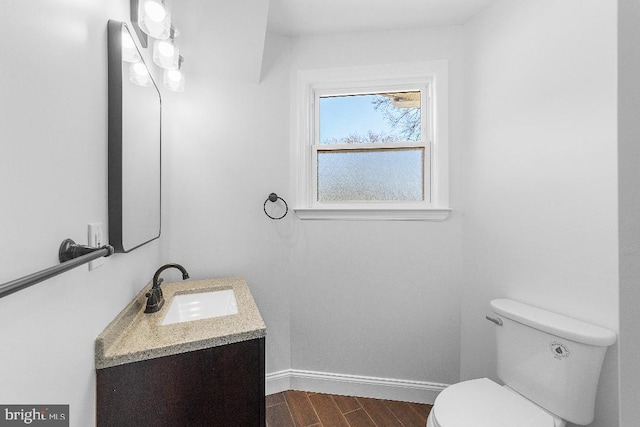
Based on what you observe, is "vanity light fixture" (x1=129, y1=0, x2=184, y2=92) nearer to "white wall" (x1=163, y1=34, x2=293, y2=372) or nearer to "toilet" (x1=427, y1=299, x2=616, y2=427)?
"white wall" (x1=163, y1=34, x2=293, y2=372)

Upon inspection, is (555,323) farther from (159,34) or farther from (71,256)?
(159,34)

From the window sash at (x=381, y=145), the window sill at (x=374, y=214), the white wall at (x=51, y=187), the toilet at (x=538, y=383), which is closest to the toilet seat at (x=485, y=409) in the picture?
the toilet at (x=538, y=383)

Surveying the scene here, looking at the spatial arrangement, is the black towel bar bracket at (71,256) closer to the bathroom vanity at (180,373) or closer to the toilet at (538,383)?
the bathroom vanity at (180,373)

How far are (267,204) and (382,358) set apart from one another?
130cm

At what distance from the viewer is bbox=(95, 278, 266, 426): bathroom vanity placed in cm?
86

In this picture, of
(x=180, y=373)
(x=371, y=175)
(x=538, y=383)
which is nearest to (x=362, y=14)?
(x=371, y=175)

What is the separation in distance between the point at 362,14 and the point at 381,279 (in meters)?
1.69

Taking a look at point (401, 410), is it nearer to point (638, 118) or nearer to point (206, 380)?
point (206, 380)

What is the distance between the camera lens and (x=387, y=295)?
73.6 inches

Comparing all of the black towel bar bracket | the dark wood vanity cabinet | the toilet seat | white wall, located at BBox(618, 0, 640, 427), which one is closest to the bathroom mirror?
the black towel bar bracket

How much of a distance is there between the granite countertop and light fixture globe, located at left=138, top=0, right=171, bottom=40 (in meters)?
1.01

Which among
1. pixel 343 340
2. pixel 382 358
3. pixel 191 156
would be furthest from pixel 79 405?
pixel 382 358

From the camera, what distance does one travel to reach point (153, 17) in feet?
3.00

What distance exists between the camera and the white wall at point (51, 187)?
502 mm
